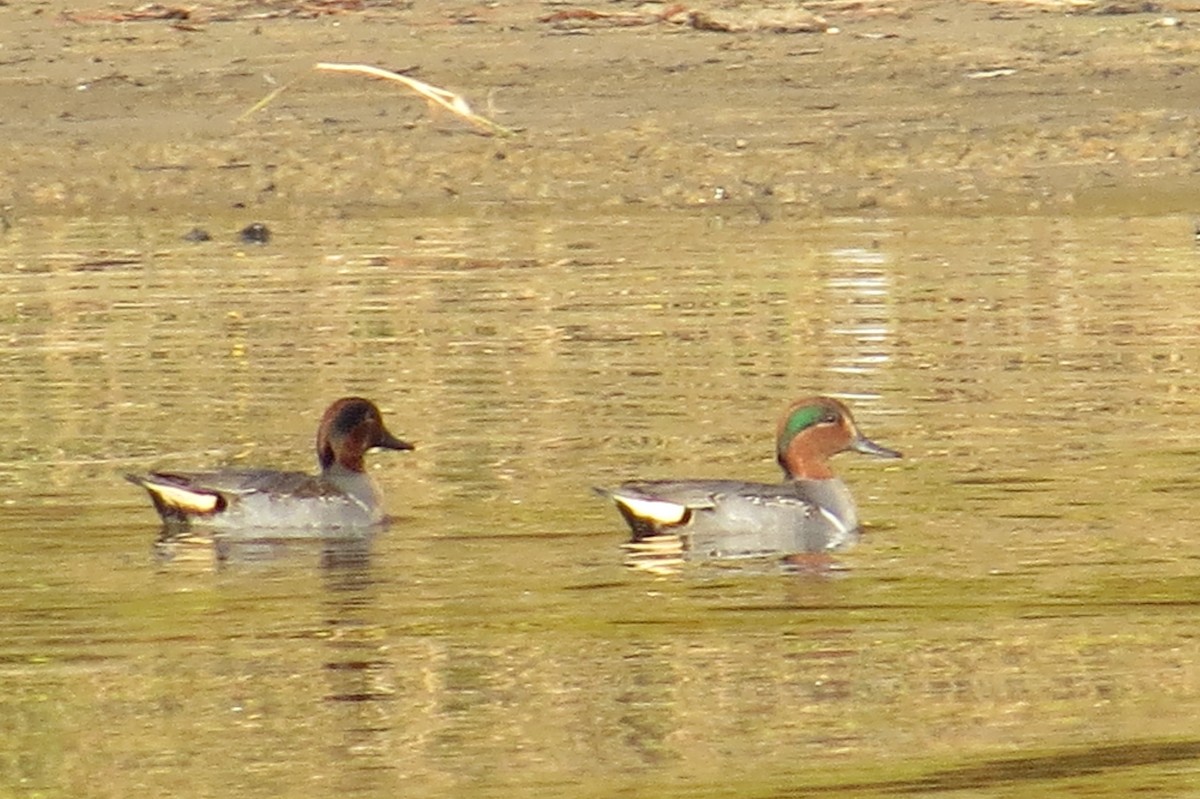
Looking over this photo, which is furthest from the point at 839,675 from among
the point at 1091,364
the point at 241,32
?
the point at 241,32

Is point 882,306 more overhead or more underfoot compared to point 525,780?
more underfoot

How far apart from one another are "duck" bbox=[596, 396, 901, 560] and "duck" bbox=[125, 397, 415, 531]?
93 cm

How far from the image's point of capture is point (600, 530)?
1065cm

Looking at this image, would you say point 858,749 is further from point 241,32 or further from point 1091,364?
point 241,32

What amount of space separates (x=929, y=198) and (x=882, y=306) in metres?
3.94

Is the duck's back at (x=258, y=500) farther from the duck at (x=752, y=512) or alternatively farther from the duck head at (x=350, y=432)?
the duck at (x=752, y=512)

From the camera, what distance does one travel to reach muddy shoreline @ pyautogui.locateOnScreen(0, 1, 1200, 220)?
19734mm

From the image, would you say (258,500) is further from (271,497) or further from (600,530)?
(600,530)

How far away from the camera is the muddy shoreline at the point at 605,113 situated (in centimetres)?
1973

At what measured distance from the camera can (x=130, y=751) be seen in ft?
25.8

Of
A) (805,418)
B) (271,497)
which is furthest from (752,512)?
(271,497)

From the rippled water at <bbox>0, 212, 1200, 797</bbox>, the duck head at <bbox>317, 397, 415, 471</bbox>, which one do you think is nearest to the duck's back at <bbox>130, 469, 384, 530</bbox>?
the rippled water at <bbox>0, 212, 1200, 797</bbox>

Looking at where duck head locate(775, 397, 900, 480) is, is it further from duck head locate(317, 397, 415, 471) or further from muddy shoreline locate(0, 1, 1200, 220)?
muddy shoreline locate(0, 1, 1200, 220)

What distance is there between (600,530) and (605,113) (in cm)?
1031
